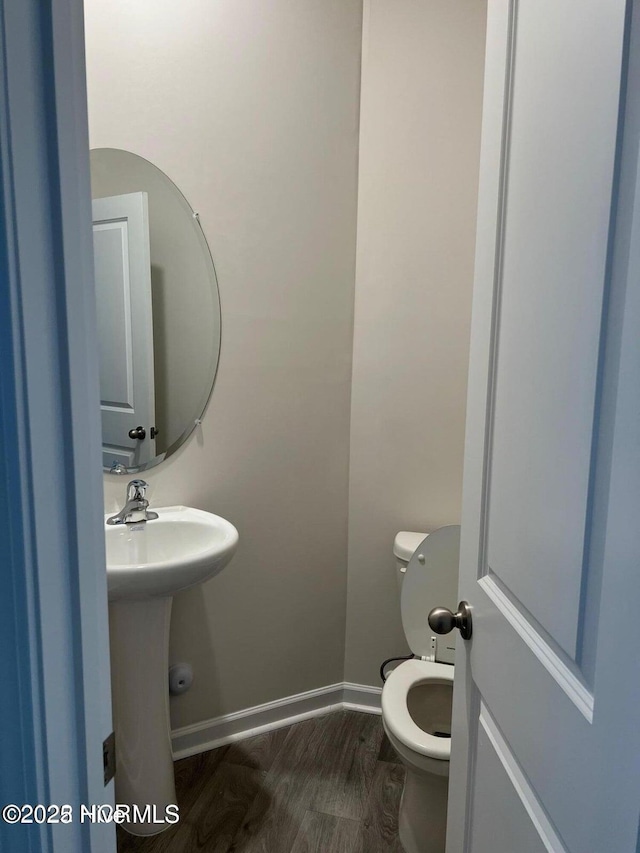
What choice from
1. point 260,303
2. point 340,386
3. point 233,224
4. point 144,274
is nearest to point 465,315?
point 340,386

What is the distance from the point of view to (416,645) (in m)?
1.79

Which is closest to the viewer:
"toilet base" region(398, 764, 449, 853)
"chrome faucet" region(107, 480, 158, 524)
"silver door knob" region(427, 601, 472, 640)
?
"silver door knob" region(427, 601, 472, 640)

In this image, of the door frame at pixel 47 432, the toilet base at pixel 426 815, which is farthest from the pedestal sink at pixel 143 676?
the door frame at pixel 47 432

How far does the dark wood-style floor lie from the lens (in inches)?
62.4

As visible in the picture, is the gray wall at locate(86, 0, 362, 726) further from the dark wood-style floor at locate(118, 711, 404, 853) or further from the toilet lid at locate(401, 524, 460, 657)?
the toilet lid at locate(401, 524, 460, 657)

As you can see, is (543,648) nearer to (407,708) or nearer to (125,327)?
(407,708)

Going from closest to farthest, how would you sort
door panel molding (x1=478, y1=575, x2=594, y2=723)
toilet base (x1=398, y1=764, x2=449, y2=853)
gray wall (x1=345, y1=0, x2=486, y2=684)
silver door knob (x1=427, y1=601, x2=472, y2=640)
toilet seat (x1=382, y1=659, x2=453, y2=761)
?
door panel molding (x1=478, y1=575, x2=594, y2=723) → silver door knob (x1=427, y1=601, x2=472, y2=640) → toilet seat (x1=382, y1=659, x2=453, y2=761) → toilet base (x1=398, y1=764, x2=449, y2=853) → gray wall (x1=345, y1=0, x2=486, y2=684)

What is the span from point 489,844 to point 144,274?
5.16 feet

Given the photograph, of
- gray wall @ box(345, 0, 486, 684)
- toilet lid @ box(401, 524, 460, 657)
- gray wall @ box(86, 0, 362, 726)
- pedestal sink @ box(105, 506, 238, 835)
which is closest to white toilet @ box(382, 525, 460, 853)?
toilet lid @ box(401, 524, 460, 657)

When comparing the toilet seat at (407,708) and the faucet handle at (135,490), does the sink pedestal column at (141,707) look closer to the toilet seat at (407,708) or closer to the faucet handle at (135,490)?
the faucet handle at (135,490)

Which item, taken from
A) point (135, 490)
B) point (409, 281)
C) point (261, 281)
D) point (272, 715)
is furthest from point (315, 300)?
point (272, 715)

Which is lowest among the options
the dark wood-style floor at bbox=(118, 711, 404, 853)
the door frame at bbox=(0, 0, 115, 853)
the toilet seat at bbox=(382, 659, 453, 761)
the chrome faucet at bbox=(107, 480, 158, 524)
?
the dark wood-style floor at bbox=(118, 711, 404, 853)

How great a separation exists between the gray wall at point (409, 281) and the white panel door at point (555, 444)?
1058 millimetres

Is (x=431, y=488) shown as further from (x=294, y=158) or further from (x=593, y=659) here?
(x=593, y=659)
